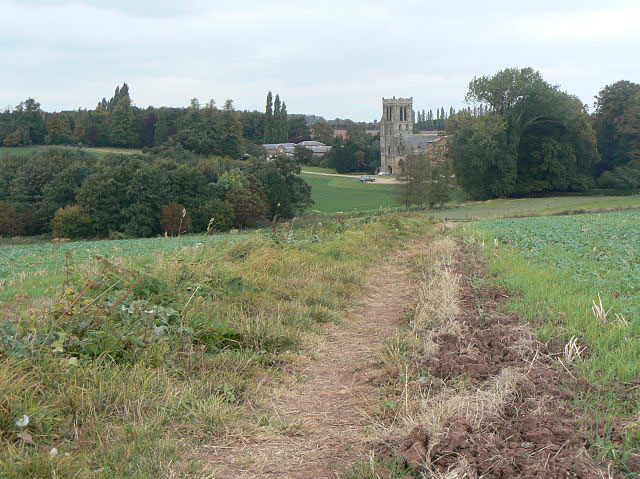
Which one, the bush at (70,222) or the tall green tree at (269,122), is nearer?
the bush at (70,222)

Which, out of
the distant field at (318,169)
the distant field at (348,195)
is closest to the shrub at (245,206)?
the distant field at (348,195)

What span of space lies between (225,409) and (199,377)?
35.6 inches

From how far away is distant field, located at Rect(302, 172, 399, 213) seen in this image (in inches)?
2783

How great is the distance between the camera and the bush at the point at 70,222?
53.0m

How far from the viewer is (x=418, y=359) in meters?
5.83

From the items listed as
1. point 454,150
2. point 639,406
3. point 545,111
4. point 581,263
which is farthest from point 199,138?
point 639,406

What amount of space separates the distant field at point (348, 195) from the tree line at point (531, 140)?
36.5 feet

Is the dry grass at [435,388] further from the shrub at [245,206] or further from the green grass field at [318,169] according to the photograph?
the green grass field at [318,169]

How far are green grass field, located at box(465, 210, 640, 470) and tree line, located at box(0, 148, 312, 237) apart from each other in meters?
42.3

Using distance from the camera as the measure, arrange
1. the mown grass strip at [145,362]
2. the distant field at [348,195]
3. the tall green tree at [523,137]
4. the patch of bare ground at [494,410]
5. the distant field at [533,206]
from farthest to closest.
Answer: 1. the distant field at [348,195]
2. the tall green tree at [523,137]
3. the distant field at [533,206]
4. the mown grass strip at [145,362]
5. the patch of bare ground at [494,410]

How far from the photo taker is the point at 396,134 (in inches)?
5049

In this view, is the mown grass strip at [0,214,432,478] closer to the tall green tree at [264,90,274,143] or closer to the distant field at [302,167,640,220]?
the distant field at [302,167,640,220]

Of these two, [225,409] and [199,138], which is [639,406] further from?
[199,138]

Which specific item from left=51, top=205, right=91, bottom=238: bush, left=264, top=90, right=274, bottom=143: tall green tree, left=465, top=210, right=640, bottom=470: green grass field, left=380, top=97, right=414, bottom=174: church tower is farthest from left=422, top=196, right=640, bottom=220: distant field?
left=264, top=90, right=274, bottom=143: tall green tree
